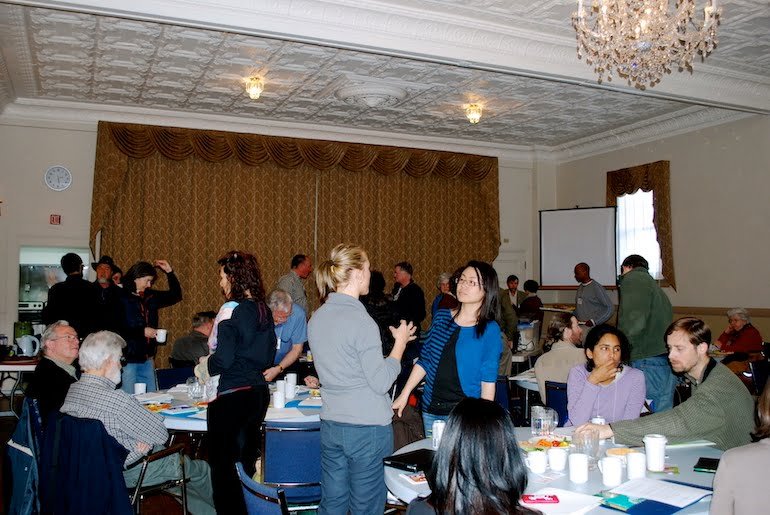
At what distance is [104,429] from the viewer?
3.19 meters

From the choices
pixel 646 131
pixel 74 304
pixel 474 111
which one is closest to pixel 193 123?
pixel 474 111

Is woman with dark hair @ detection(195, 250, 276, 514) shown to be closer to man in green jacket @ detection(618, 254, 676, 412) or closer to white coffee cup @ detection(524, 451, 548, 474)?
white coffee cup @ detection(524, 451, 548, 474)

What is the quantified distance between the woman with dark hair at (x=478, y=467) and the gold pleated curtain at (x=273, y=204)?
886 cm

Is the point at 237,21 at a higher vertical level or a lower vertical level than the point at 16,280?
higher

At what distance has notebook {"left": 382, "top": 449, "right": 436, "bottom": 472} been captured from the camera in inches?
110

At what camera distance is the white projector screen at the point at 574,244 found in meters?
11.2

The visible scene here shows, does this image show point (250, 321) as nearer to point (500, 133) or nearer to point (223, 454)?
point (223, 454)


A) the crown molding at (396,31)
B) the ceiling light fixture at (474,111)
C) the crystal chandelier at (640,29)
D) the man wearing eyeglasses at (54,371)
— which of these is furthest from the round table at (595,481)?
the ceiling light fixture at (474,111)

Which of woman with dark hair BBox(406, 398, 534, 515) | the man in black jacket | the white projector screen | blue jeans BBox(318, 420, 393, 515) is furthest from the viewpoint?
the white projector screen

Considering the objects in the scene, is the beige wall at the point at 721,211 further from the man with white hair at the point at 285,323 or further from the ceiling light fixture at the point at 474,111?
the man with white hair at the point at 285,323

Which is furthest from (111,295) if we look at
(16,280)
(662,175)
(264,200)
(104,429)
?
(662,175)

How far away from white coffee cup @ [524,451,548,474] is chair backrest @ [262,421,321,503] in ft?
3.63

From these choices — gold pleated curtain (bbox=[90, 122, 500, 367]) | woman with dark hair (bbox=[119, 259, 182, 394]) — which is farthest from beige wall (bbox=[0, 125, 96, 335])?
woman with dark hair (bbox=[119, 259, 182, 394])

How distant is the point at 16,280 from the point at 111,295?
421cm
